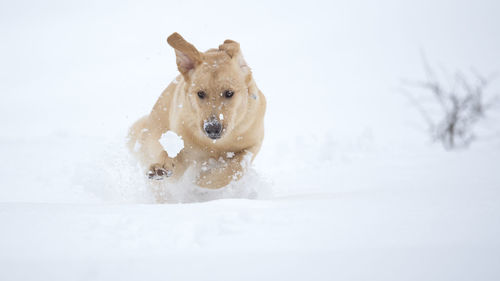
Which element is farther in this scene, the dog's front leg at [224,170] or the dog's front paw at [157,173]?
the dog's front leg at [224,170]

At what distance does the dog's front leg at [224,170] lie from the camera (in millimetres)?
3916

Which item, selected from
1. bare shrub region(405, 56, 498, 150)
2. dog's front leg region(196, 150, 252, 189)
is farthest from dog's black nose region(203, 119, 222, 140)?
bare shrub region(405, 56, 498, 150)

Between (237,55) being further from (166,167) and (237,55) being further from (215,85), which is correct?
(166,167)

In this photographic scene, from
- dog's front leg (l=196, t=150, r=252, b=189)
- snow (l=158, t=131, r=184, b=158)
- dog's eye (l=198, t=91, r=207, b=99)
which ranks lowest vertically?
dog's front leg (l=196, t=150, r=252, b=189)

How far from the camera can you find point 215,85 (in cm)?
363

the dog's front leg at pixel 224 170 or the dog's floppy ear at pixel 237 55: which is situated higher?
the dog's floppy ear at pixel 237 55

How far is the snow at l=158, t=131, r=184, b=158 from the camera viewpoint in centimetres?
387

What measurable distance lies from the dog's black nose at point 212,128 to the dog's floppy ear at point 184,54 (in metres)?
0.68

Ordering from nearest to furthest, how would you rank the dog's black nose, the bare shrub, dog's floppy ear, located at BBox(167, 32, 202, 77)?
1. the dog's black nose
2. dog's floppy ear, located at BBox(167, 32, 202, 77)
3. the bare shrub

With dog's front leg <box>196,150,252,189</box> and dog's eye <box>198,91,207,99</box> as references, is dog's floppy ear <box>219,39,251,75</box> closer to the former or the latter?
dog's eye <box>198,91,207,99</box>

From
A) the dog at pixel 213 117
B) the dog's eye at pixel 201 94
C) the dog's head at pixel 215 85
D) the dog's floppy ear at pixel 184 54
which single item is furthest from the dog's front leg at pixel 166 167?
the dog's floppy ear at pixel 184 54

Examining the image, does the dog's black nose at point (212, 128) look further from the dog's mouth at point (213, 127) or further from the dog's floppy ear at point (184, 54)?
the dog's floppy ear at point (184, 54)

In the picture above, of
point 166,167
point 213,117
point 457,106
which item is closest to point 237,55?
point 213,117

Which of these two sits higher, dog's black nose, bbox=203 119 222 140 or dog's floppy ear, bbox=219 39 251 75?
dog's floppy ear, bbox=219 39 251 75
